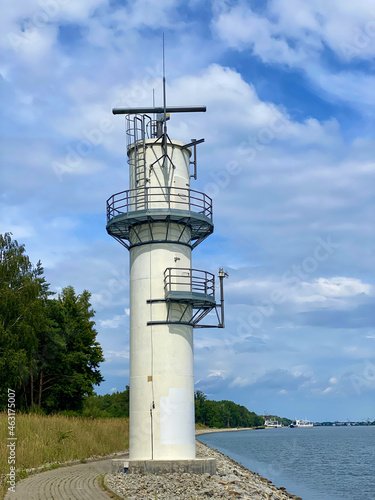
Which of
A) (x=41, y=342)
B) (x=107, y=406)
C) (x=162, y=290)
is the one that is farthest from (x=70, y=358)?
(x=107, y=406)

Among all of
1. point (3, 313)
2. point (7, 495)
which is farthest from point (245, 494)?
point (3, 313)

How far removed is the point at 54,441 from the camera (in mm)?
29391

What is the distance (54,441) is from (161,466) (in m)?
→ 7.41

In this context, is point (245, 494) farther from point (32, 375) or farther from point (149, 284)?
point (32, 375)

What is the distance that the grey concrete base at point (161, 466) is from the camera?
24297 millimetres

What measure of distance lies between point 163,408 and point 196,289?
5233mm

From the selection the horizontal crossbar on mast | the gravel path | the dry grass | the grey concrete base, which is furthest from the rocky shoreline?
the horizontal crossbar on mast

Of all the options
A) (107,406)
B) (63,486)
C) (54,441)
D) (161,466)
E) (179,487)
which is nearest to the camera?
(63,486)

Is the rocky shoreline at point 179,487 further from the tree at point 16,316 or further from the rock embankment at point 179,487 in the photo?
the tree at point 16,316

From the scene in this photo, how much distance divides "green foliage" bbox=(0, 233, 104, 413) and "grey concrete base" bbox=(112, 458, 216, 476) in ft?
67.1

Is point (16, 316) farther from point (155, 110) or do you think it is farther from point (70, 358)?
point (155, 110)

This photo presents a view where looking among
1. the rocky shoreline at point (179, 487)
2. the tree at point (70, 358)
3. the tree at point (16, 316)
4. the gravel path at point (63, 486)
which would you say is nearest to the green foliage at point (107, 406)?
the tree at point (70, 358)

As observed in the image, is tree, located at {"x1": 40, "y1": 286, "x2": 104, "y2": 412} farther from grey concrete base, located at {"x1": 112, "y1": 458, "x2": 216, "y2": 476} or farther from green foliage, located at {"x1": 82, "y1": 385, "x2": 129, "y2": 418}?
grey concrete base, located at {"x1": 112, "y1": 458, "x2": 216, "y2": 476}

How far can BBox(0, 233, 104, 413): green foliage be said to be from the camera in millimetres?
44281
